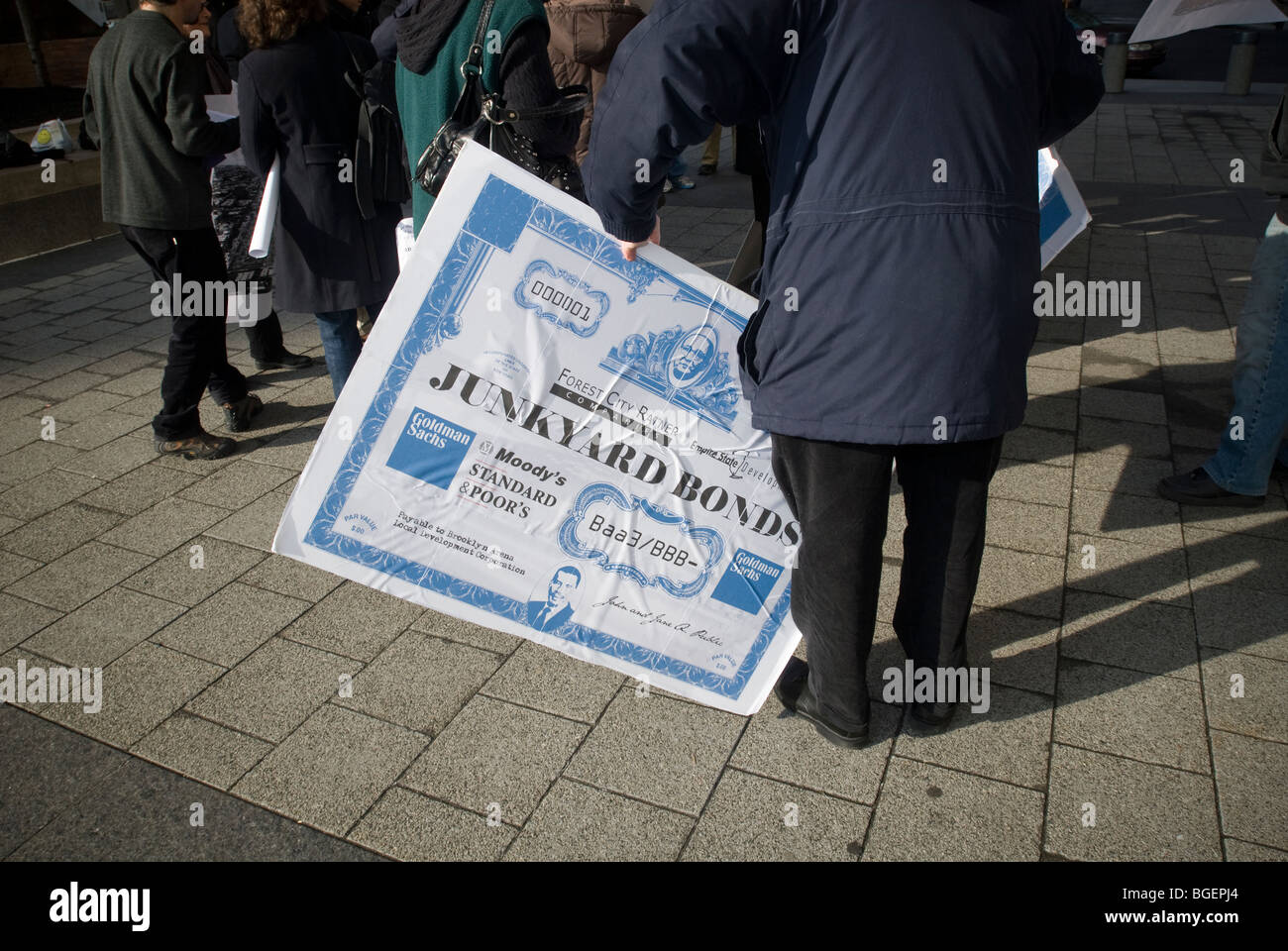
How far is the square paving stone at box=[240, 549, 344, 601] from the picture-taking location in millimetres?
3188

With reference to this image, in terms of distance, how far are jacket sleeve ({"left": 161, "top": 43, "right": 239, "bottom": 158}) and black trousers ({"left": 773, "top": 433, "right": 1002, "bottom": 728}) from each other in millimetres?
2742

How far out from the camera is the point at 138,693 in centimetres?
275

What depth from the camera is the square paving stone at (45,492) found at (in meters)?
3.79

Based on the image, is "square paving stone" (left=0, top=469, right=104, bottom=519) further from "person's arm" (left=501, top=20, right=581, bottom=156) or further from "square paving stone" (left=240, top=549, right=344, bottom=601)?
"person's arm" (left=501, top=20, right=581, bottom=156)

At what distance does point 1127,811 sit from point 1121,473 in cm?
183

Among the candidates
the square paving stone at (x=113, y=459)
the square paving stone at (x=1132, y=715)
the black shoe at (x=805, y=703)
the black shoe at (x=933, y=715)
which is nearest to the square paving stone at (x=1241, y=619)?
the square paving stone at (x=1132, y=715)

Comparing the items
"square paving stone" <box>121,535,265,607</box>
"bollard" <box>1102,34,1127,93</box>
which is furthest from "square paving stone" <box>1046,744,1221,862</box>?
"bollard" <box>1102,34,1127,93</box>

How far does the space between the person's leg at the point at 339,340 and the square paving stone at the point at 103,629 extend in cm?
119

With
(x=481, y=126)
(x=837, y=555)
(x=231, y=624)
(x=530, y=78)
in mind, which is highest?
(x=530, y=78)

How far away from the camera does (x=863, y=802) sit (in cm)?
231

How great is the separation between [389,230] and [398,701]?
2032 millimetres

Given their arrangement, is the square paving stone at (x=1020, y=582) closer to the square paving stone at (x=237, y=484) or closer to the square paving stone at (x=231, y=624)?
the square paving stone at (x=231, y=624)

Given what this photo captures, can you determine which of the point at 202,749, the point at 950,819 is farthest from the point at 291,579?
the point at 950,819

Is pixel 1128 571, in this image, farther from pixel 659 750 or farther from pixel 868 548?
pixel 659 750
